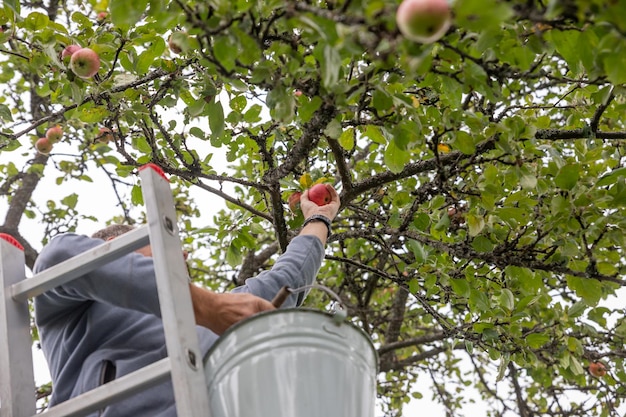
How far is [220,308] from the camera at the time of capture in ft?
6.45

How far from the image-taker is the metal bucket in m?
1.68

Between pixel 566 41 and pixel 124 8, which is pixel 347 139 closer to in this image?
pixel 566 41

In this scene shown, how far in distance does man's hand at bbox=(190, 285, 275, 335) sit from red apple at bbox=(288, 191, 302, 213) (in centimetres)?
141

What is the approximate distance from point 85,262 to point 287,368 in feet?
2.00

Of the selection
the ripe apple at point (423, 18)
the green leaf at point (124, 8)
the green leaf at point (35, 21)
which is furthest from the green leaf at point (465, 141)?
the green leaf at point (35, 21)

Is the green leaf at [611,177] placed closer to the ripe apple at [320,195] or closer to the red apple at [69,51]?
the ripe apple at [320,195]

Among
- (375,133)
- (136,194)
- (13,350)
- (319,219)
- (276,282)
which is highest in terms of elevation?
(136,194)

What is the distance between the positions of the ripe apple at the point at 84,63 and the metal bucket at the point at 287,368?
1.76m

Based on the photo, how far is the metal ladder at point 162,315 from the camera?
5.54 feet

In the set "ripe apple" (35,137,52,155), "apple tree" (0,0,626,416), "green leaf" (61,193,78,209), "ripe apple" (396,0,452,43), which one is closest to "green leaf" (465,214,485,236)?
"apple tree" (0,0,626,416)

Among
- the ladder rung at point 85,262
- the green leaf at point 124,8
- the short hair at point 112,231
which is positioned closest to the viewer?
the ladder rung at point 85,262

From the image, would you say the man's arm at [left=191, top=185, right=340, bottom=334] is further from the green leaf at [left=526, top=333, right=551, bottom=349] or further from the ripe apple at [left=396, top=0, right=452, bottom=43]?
the green leaf at [left=526, top=333, right=551, bottom=349]

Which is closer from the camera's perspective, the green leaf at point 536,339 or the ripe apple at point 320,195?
the ripe apple at point 320,195

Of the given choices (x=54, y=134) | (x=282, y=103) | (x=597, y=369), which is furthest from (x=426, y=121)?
(x=54, y=134)
